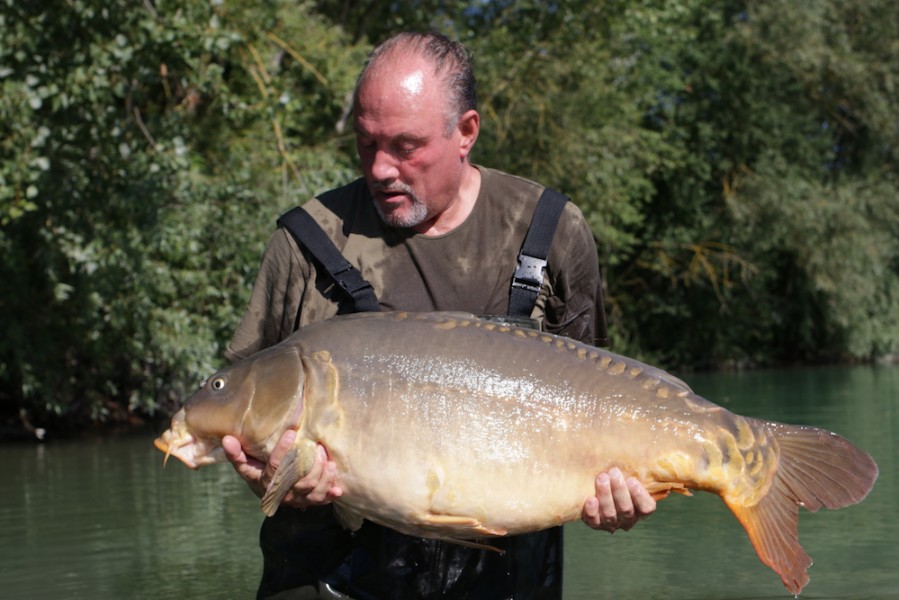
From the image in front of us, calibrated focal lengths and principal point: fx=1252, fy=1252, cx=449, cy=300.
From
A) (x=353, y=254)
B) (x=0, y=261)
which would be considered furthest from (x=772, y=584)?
(x=0, y=261)

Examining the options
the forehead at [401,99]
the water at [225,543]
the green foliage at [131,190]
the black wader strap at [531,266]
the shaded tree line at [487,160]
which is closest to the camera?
the forehead at [401,99]

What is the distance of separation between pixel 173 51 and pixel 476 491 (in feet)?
32.7

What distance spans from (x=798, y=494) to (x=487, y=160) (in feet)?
68.2

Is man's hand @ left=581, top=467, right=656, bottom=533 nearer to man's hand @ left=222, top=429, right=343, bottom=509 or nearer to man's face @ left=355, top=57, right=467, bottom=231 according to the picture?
man's hand @ left=222, top=429, right=343, bottom=509

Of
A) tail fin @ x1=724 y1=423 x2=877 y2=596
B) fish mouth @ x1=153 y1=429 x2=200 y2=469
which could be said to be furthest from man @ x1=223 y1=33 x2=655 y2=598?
tail fin @ x1=724 y1=423 x2=877 y2=596

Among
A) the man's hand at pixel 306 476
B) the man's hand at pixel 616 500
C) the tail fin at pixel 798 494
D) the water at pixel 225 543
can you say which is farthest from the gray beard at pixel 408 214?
the water at pixel 225 543

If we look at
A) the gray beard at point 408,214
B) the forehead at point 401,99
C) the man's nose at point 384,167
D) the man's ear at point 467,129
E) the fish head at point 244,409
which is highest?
the forehead at point 401,99

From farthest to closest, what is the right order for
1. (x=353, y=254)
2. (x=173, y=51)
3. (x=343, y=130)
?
1. (x=343, y=130)
2. (x=173, y=51)
3. (x=353, y=254)

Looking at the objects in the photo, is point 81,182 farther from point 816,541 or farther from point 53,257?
point 816,541

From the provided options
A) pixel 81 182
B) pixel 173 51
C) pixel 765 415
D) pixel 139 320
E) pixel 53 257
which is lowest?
pixel 765 415

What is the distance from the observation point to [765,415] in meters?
15.4

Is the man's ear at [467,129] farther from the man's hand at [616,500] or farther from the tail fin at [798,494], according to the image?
the tail fin at [798,494]

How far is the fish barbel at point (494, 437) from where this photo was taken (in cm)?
330

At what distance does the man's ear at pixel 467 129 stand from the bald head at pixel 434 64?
0.02 metres
